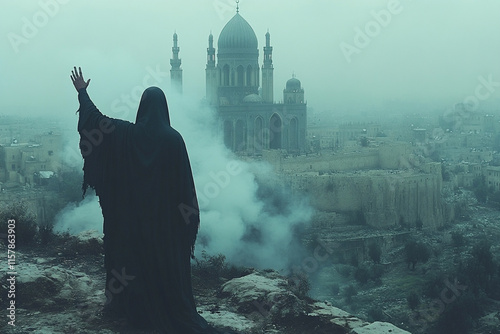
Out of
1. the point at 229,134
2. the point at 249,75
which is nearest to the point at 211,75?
the point at 249,75

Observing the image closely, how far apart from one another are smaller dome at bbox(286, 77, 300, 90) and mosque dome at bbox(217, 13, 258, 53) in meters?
2.54

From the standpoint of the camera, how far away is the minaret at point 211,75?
32031 mm

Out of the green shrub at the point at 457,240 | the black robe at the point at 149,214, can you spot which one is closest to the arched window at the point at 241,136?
the green shrub at the point at 457,240

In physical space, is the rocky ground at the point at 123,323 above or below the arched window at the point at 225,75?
below

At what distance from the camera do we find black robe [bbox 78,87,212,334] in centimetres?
500

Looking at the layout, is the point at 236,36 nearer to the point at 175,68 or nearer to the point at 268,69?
the point at 268,69

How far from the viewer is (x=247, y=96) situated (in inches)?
1206

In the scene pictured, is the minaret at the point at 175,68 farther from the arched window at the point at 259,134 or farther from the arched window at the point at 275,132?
the arched window at the point at 275,132

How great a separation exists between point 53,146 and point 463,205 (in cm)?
1697

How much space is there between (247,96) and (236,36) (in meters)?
2.80

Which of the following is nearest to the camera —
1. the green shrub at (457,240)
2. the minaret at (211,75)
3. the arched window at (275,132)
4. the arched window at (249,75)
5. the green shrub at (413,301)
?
the green shrub at (413,301)

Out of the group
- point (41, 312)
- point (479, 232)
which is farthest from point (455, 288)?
point (41, 312)

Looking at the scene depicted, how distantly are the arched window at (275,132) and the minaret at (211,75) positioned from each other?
285cm

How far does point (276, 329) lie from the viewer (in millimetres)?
5641
